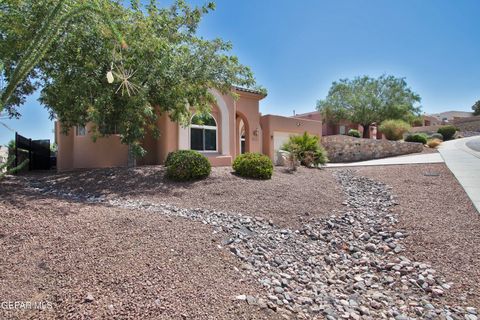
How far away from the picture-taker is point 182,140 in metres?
14.2

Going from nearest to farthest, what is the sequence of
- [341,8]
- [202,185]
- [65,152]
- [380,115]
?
[202,185] < [341,8] < [65,152] < [380,115]

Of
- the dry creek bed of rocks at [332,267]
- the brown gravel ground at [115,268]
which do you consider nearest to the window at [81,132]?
the dry creek bed of rocks at [332,267]

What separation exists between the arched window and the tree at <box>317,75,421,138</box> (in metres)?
24.2

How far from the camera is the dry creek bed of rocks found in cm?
381

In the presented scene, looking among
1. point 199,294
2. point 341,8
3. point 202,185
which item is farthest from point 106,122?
point 341,8

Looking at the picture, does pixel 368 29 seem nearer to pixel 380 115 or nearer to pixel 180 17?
pixel 180 17

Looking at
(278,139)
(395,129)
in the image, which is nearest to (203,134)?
(278,139)

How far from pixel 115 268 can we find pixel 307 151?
12.8 meters

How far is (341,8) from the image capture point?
37.1 feet

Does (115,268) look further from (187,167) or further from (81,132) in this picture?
(81,132)

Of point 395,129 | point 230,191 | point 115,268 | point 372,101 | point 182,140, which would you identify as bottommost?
point 115,268

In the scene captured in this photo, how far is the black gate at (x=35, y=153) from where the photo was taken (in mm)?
14728

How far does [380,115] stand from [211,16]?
2838 centimetres

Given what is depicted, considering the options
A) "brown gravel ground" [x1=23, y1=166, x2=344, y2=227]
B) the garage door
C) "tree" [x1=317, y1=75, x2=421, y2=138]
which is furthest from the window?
Answer: "tree" [x1=317, y1=75, x2=421, y2=138]
